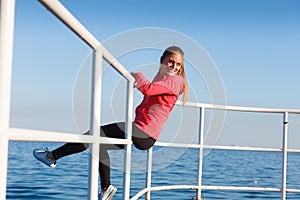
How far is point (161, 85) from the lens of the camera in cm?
296

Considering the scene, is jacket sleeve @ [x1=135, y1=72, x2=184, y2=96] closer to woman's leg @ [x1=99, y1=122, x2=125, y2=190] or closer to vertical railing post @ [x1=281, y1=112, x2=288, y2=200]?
woman's leg @ [x1=99, y1=122, x2=125, y2=190]

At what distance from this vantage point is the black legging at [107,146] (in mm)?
2584

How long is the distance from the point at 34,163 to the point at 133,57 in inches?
502

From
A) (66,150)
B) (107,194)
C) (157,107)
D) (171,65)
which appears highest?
(171,65)

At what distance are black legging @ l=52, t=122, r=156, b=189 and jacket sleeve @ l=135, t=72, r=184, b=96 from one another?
0.72ft

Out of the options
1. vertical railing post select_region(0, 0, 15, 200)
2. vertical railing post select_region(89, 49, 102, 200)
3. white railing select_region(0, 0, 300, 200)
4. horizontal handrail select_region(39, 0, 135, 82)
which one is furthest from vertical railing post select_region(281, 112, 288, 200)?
vertical railing post select_region(0, 0, 15, 200)

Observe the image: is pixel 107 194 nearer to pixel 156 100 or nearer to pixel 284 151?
pixel 156 100

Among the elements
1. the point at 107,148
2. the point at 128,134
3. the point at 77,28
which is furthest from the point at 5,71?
the point at 128,134

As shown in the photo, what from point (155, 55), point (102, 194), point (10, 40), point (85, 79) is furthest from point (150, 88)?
point (10, 40)

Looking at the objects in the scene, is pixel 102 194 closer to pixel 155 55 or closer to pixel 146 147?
pixel 146 147

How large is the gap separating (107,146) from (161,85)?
47cm

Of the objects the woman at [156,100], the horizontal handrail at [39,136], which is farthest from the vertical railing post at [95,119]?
the woman at [156,100]

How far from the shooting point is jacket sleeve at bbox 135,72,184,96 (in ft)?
9.36

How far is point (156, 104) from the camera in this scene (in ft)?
9.98
